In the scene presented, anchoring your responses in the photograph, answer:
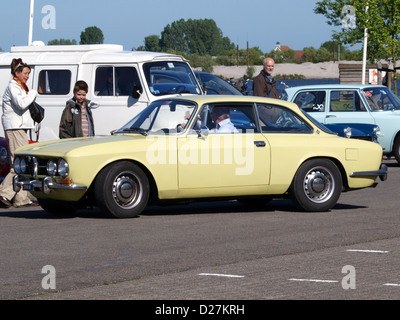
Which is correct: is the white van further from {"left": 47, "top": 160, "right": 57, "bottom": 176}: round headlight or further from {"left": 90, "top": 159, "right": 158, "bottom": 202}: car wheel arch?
{"left": 47, "top": 160, "right": 57, "bottom": 176}: round headlight

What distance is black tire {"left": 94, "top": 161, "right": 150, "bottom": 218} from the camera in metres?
11.2

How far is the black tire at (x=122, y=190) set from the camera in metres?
→ 11.2

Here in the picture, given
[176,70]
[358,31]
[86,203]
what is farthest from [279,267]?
[358,31]

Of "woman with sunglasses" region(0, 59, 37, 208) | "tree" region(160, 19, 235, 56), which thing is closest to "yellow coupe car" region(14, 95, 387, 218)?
"woman with sunglasses" region(0, 59, 37, 208)

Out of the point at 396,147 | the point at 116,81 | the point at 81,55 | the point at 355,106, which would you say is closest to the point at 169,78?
the point at 116,81

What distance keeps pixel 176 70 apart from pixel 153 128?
263 inches

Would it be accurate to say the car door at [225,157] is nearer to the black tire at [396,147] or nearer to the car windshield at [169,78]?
the car windshield at [169,78]

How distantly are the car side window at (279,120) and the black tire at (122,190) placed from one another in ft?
6.05

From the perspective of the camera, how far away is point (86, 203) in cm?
1163

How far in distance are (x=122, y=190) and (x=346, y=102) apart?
9.50 m

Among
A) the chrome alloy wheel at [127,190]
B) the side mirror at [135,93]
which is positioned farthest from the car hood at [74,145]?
the side mirror at [135,93]

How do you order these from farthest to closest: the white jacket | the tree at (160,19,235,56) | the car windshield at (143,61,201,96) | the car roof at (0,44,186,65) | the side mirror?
the tree at (160,19,235,56), the car roof at (0,44,186,65), the car windshield at (143,61,201,96), the side mirror, the white jacket

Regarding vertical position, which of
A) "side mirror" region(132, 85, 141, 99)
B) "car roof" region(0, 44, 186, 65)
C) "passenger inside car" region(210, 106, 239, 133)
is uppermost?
"car roof" region(0, 44, 186, 65)

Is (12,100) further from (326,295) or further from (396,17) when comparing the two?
(396,17)
